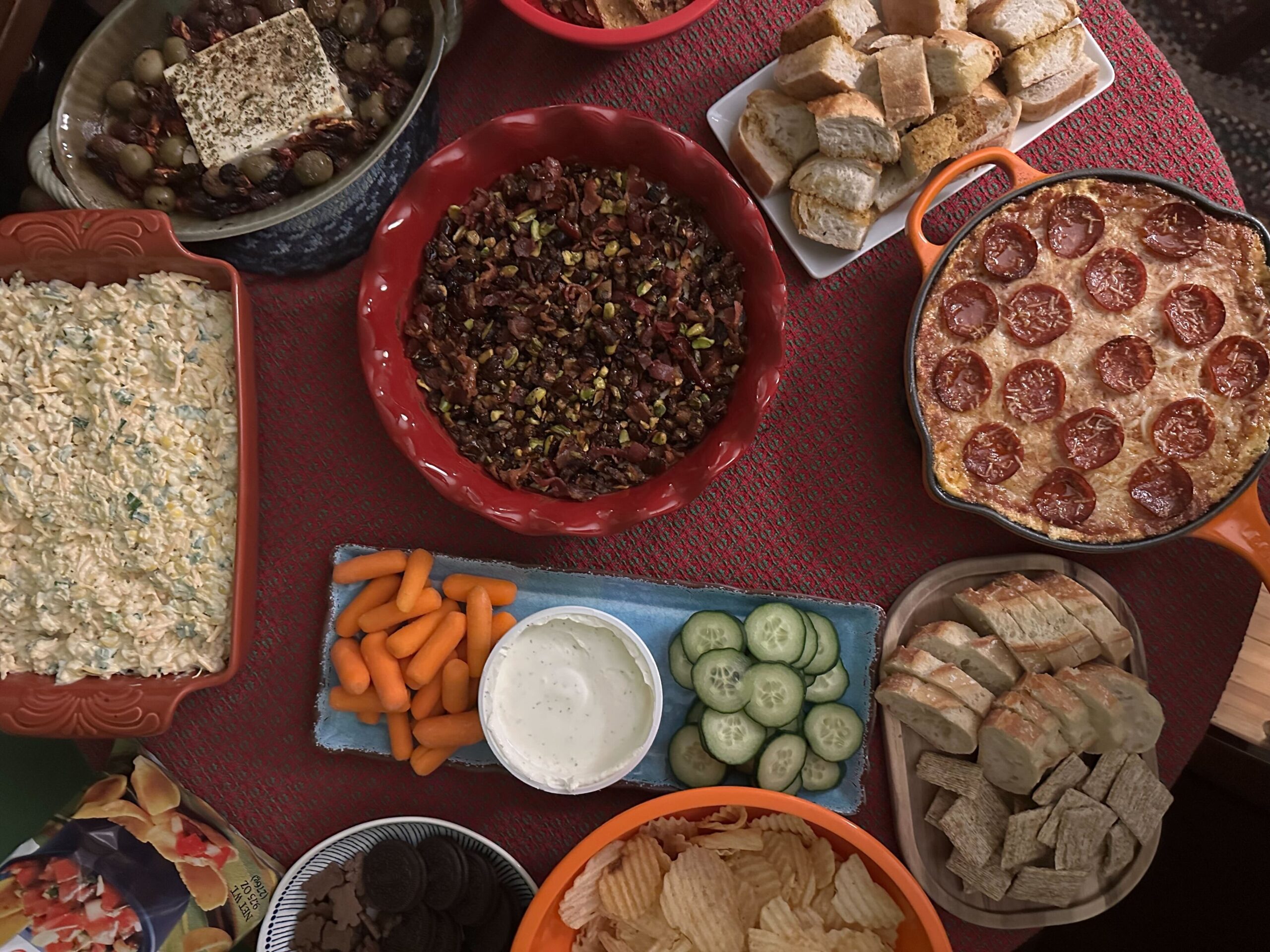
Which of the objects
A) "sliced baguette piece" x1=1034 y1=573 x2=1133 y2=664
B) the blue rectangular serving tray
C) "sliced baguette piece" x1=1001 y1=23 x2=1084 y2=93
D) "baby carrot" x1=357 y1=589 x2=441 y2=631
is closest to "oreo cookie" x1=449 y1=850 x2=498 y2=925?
the blue rectangular serving tray

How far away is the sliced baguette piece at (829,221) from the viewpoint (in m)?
2.57

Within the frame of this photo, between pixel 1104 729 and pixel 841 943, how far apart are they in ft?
3.14

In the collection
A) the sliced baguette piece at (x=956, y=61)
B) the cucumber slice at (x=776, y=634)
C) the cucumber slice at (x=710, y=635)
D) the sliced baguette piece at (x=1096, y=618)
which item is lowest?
the cucumber slice at (x=710, y=635)

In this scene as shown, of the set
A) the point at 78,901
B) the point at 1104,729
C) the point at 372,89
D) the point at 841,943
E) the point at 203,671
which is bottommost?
the point at 78,901

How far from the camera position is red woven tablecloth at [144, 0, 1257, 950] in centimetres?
276

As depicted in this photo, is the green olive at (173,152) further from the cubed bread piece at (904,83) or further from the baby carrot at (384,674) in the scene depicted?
the cubed bread piece at (904,83)

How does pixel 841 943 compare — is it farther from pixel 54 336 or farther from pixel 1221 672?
pixel 54 336

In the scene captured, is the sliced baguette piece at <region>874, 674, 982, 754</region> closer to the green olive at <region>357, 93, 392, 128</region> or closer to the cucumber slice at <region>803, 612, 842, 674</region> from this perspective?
the cucumber slice at <region>803, 612, 842, 674</region>

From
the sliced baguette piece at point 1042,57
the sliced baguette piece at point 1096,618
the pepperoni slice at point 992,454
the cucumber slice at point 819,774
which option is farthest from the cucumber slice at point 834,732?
the sliced baguette piece at point 1042,57

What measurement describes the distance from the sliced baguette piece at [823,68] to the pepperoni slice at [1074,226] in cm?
68

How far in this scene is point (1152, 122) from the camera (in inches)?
108

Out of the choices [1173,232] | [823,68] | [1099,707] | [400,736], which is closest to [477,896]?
[400,736]

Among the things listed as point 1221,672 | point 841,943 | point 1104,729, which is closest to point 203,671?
point 841,943

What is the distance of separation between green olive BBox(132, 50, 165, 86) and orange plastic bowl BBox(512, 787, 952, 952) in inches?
94.6
